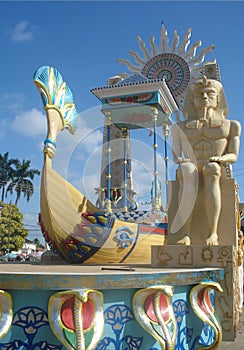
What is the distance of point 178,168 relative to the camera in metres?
4.45

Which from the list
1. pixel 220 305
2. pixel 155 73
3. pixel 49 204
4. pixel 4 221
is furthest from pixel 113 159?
pixel 4 221

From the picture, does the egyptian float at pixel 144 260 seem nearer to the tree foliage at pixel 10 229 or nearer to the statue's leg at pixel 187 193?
the statue's leg at pixel 187 193

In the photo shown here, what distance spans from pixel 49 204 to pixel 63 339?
9.48 ft

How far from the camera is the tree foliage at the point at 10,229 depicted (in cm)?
2550

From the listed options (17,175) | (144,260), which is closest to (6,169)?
(17,175)

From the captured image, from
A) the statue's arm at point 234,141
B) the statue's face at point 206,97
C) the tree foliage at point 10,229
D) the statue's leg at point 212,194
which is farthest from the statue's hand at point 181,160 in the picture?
the tree foliage at point 10,229

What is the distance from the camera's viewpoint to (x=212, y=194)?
4180mm

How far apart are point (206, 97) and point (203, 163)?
0.79 metres

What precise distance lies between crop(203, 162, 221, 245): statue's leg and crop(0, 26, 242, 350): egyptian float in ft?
0.04

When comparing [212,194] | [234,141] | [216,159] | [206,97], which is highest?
[206,97]

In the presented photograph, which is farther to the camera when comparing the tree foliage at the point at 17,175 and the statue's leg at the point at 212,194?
the tree foliage at the point at 17,175

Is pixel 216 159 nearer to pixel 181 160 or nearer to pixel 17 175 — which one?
pixel 181 160

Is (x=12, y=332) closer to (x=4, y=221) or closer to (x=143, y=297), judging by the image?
(x=143, y=297)

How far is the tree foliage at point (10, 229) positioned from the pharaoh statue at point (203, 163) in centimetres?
2222
